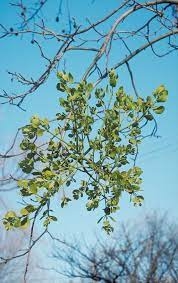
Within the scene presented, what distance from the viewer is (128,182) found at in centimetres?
145

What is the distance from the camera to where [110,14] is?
9.80 feet

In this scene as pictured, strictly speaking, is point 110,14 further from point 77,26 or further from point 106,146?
point 106,146

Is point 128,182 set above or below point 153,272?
below

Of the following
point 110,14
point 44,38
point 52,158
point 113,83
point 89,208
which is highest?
point 110,14

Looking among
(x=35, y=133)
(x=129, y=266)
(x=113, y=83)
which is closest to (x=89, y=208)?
(x=35, y=133)

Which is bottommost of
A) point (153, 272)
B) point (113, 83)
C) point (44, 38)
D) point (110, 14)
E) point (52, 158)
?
point (52, 158)

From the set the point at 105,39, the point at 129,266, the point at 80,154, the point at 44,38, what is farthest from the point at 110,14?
the point at 129,266

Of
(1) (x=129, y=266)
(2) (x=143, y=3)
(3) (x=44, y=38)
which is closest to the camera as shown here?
(3) (x=44, y=38)

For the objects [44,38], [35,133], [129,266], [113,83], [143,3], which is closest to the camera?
[35,133]

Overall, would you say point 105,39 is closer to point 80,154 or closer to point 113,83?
point 113,83

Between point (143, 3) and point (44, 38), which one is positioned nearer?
point (44, 38)

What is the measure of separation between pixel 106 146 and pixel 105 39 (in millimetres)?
1577

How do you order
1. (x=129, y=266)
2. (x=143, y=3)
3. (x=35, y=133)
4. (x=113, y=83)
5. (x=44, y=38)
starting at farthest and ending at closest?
1. (x=129, y=266)
2. (x=143, y=3)
3. (x=44, y=38)
4. (x=113, y=83)
5. (x=35, y=133)

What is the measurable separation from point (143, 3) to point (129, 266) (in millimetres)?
11276
